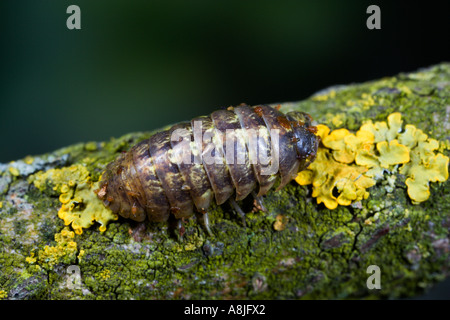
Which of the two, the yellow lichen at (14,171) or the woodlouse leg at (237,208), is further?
the yellow lichen at (14,171)

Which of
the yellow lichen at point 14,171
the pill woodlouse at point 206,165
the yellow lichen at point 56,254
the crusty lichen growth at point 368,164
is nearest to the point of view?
the pill woodlouse at point 206,165

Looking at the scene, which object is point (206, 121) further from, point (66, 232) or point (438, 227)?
point (438, 227)

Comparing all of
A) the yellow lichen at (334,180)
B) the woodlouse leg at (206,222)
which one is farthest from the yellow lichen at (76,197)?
the yellow lichen at (334,180)

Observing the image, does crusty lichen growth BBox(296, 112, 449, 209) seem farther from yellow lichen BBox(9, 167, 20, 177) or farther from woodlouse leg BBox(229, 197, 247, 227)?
yellow lichen BBox(9, 167, 20, 177)

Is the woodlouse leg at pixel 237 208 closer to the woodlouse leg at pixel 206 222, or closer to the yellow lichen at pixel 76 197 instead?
the woodlouse leg at pixel 206 222

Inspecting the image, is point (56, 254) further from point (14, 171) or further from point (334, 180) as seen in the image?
point (334, 180)

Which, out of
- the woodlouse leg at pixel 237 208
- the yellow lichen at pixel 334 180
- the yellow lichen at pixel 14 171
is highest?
the yellow lichen at pixel 14 171

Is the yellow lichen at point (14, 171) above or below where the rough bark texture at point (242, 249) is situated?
above

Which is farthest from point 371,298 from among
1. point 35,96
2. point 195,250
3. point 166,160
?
point 35,96

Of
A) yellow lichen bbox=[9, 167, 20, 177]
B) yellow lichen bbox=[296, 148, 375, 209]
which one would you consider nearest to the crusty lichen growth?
yellow lichen bbox=[296, 148, 375, 209]
